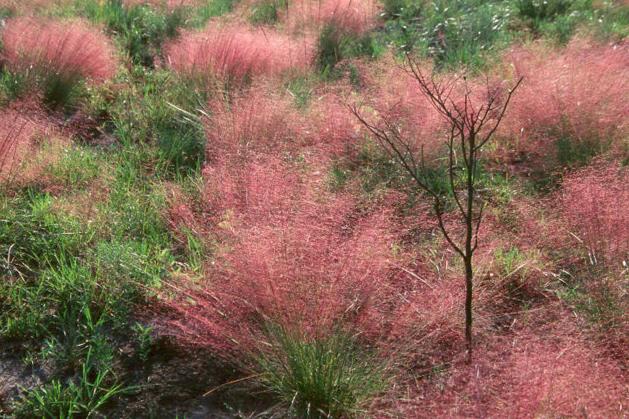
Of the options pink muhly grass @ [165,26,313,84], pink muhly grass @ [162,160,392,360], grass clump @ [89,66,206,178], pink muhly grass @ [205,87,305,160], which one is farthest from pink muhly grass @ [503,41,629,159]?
grass clump @ [89,66,206,178]

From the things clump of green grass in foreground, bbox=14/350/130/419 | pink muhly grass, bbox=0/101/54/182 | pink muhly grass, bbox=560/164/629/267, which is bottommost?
clump of green grass in foreground, bbox=14/350/130/419

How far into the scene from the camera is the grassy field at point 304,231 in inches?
105

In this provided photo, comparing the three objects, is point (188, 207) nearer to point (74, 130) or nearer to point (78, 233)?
point (78, 233)

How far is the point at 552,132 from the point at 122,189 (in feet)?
7.91

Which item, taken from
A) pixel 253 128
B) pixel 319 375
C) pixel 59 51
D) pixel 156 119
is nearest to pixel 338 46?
pixel 156 119

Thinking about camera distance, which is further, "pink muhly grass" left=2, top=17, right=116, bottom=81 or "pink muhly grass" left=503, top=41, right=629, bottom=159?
"pink muhly grass" left=2, top=17, right=116, bottom=81

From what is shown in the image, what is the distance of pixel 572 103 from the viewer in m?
4.21

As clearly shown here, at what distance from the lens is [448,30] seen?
622cm

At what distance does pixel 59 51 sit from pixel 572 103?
11.3ft

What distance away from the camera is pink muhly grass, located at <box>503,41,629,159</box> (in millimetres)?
Answer: 4078

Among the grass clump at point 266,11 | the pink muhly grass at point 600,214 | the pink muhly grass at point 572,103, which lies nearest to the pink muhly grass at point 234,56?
the grass clump at point 266,11

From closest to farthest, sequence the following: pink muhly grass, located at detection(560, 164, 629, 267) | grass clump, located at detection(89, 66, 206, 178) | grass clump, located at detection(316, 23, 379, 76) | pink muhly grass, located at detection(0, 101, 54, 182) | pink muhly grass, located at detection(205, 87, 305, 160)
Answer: pink muhly grass, located at detection(560, 164, 629, 267) → pink muhly grass, located at detection(0, 101, 54, 182) → pink muhly grass, located at detection(205, 87, 305, 160) → grass clump, located at detection(89, 66, 206, 178) → grass clump, located at detection(316, 23, 379, 76)

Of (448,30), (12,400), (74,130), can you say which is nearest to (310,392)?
(12,400)

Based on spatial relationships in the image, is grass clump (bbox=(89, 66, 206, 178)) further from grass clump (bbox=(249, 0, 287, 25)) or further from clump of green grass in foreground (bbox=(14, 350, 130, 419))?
clump of green grass in foreground (bbox=(14, 350, 130, 419))
